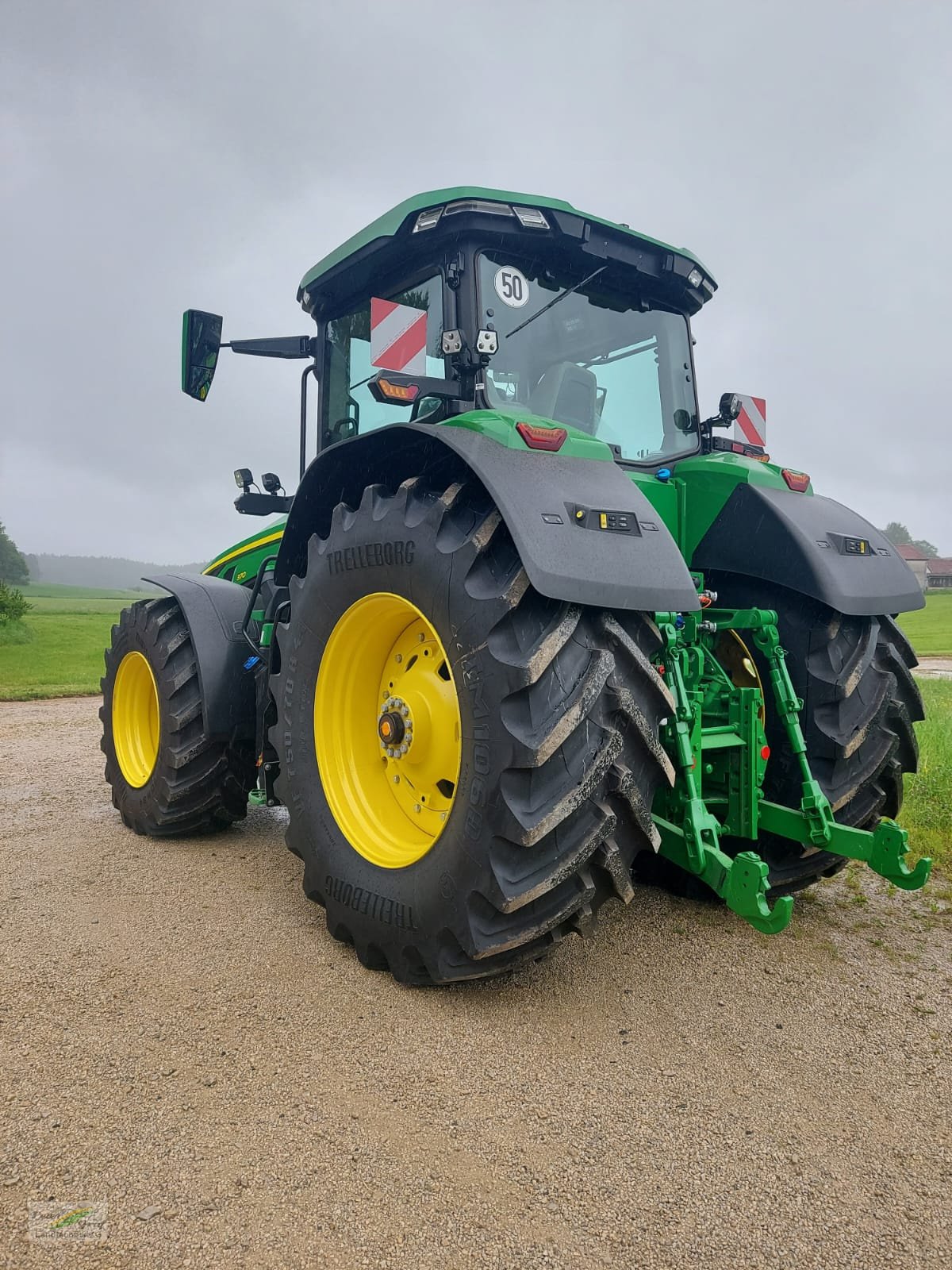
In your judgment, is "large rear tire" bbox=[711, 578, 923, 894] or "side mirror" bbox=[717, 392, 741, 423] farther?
"side mirror" bbox=[717, 392, 741, 423]

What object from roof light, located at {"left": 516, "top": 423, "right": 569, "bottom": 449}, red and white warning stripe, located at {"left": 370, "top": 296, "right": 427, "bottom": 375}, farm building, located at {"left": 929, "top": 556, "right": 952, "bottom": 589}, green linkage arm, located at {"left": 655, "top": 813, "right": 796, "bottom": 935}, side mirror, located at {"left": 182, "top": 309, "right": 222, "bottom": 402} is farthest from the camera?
farm building, located at {"left": 929, "top": 556, "right": 952, "bottom": 589}

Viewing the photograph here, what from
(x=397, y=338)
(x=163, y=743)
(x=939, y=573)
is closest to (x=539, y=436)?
(x=397, y=338)

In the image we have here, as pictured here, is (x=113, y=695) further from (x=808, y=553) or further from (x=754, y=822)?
(x=808, y=553)

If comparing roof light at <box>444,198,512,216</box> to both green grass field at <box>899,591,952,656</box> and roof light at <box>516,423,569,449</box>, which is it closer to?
roof light at <box>516,423,569,449</box>

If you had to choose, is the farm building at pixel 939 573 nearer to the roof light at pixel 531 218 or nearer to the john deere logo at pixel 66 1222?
the roof light at pixel 531 218

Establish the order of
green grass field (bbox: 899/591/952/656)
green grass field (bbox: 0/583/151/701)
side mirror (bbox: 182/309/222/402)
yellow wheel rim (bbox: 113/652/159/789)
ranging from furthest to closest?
green grass field (bbox: 899/591/952/656) < green grass field (bbox: 0/583/151/701) < yellow wheel rim (bbox: 113/652/159/789) < side mirror (bbox: 182/309/222/402)

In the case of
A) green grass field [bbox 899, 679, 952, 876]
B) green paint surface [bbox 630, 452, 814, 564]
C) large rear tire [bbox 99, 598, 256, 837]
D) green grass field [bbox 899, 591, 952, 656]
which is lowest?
green grass field [bbox 899, 591, 952, 656]

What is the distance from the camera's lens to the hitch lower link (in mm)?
2176

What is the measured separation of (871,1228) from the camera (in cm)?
156

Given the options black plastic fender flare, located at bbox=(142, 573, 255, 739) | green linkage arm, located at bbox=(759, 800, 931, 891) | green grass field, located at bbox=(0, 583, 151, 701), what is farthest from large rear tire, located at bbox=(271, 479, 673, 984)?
green grass field, located at bbox=(0, 583, 151, 701)

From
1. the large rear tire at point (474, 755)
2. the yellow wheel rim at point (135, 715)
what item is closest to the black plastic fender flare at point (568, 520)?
the large rear tire at point (474, 755)

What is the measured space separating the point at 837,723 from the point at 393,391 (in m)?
1.93

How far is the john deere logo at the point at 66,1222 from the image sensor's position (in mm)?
1491

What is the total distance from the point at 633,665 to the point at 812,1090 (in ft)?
3.71
